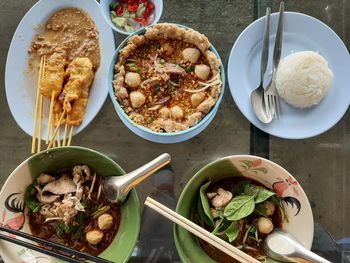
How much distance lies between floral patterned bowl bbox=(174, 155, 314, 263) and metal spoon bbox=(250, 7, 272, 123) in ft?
0.55

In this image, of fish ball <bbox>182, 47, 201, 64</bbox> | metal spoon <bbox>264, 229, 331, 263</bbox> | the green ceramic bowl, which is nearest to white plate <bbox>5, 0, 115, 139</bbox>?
the green ceramic bowl

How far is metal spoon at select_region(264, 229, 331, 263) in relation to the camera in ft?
3.94

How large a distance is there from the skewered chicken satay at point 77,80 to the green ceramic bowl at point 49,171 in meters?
0.15

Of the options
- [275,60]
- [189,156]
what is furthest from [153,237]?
[275,60]

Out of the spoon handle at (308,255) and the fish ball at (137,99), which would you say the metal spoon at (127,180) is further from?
the spoon handle at (308,255)

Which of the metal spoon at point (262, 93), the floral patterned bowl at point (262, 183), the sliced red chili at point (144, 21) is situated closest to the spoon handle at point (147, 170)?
the floral patterned bowl at point (262, 183)

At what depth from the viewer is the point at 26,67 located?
141 centimetres

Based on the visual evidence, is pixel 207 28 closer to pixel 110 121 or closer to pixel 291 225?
pixel 110 121

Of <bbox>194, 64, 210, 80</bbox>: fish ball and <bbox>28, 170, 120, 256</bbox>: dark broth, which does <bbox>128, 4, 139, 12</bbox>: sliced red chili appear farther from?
<bbox>28, 170, 120, 256</bbox>: dark broth

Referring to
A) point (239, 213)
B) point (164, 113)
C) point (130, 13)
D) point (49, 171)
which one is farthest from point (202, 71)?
point (49, 171)

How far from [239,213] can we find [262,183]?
12cm

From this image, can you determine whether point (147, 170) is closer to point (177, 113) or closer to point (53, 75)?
point (177, 113)

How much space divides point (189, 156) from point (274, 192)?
0.95 feet

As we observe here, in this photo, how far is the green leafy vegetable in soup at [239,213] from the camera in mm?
1256
